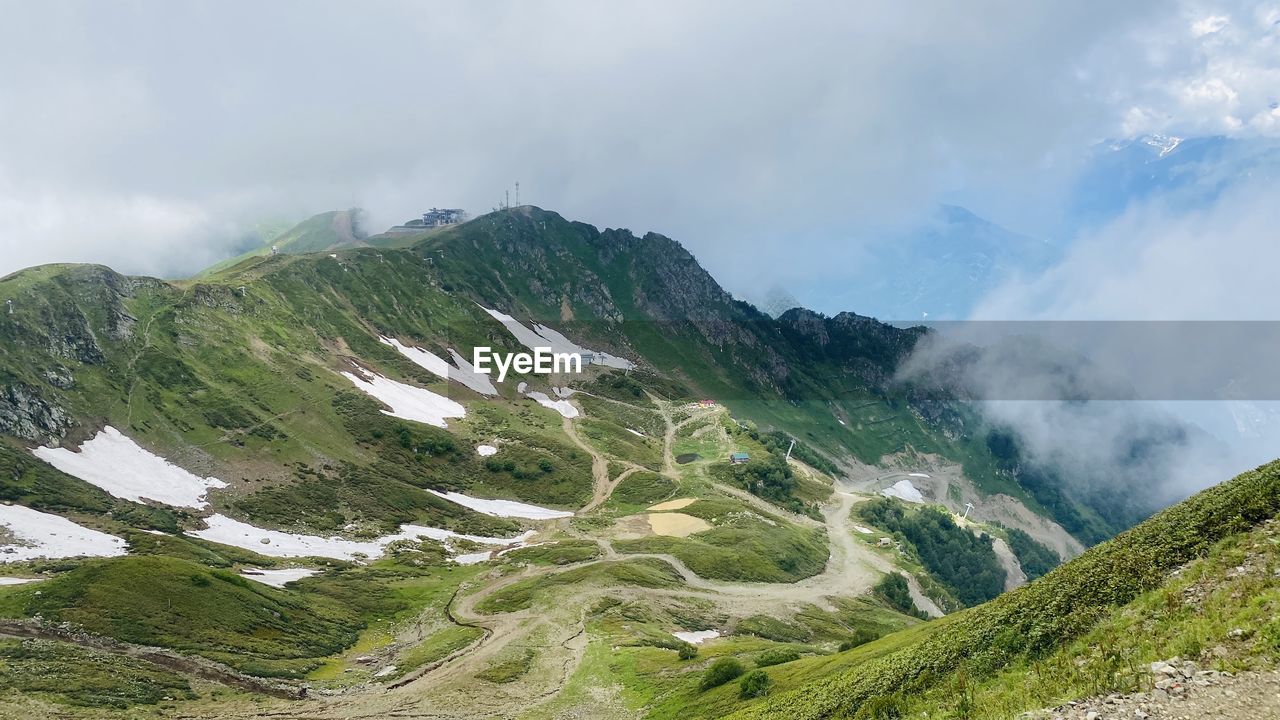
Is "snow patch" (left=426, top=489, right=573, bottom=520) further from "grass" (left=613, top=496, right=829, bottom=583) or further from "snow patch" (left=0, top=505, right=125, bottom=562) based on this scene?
"snow patch" (left=0, top=505, right=125, bottom=562)

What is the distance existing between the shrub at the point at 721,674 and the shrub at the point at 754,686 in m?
5.43

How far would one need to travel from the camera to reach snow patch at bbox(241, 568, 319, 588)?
90062 mm

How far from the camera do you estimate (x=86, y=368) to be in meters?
131

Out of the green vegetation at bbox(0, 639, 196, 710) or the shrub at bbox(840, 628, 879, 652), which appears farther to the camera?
the shrub at bbox(840, 628, 879, 652)

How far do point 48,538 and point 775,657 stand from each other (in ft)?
332

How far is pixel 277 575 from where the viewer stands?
308 feet

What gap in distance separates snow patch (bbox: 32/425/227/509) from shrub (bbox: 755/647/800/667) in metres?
109

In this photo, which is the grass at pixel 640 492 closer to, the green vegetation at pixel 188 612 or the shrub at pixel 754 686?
the green vegetation at pixel 188 612

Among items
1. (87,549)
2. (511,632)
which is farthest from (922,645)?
(87,549)

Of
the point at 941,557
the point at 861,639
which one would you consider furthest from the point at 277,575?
the point at 941,557

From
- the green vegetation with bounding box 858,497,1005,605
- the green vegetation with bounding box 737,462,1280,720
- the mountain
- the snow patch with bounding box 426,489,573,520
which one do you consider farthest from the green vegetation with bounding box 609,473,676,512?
the green vegetation with bounding box 737,462,1280,720

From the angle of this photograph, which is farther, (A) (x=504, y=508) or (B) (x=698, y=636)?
(A) (x=504, y=508)

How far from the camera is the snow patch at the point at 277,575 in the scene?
90062 mm

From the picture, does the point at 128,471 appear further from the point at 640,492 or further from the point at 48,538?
the point at 640,492
